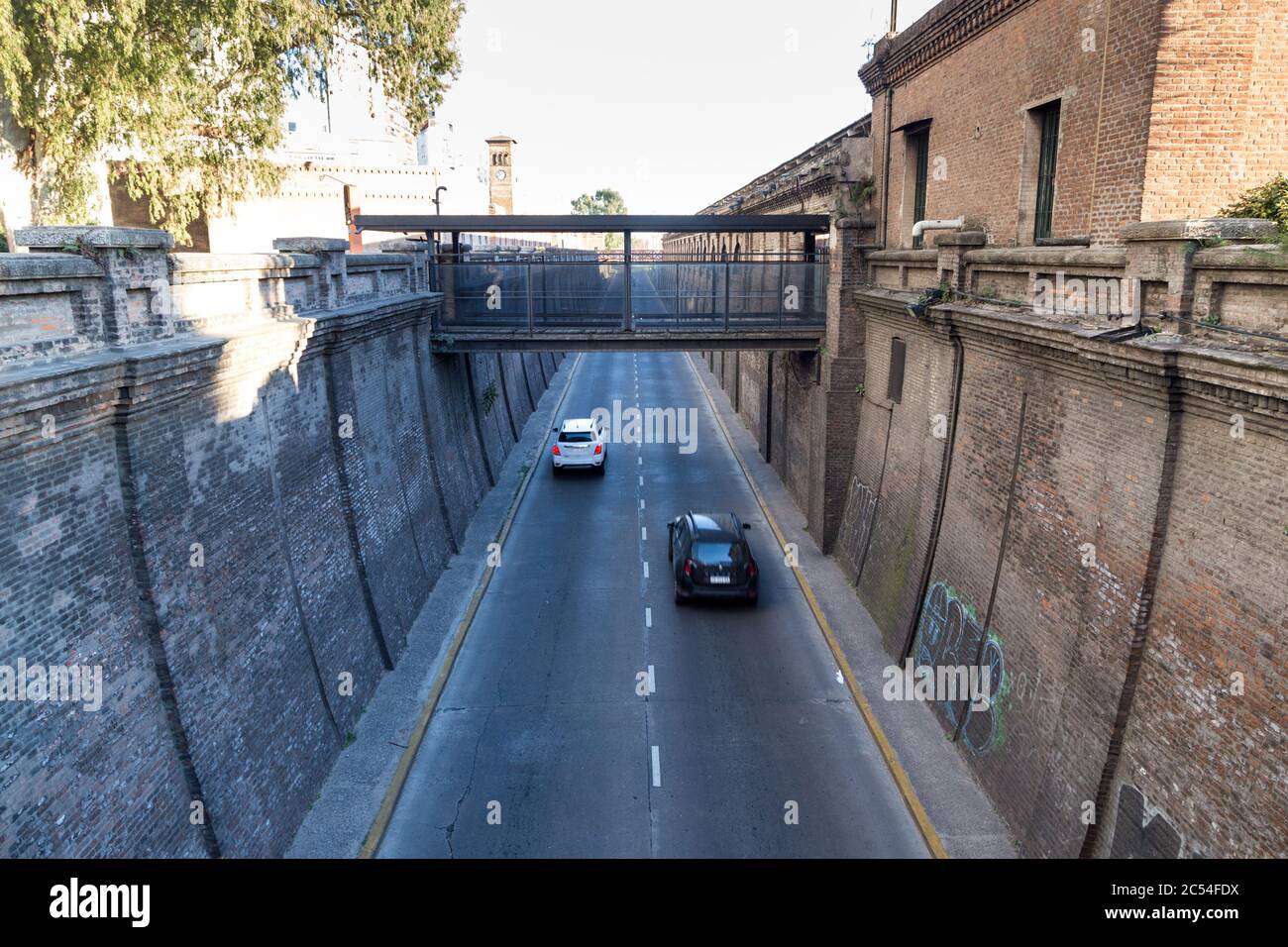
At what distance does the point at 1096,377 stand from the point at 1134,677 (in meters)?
3.30

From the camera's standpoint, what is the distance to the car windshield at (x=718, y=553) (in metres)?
18.2

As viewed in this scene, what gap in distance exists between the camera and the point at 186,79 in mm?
17984

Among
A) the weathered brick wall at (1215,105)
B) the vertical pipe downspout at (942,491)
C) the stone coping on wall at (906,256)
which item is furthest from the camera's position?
the stone coping on wall at (906,256)

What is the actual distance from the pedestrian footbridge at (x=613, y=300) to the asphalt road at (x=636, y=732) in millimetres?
5311

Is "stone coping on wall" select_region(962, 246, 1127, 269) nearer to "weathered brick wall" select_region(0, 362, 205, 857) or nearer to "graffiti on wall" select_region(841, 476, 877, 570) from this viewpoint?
"graffiti on wall" select_region(841, 476, 877, 570)

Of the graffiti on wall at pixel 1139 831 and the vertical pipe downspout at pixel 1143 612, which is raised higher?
the vertical pipe downspout at pixel 1143 612

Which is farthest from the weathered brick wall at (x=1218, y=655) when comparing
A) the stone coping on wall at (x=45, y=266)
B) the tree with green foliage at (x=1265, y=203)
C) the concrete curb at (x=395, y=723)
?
the stone coping on wall at (x=45, y=266)

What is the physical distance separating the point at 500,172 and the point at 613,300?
50.1 meters

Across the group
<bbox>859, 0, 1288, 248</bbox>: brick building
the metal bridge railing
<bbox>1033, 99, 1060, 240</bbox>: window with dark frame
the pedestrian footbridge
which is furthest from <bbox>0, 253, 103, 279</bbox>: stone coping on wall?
the metal bridge railing

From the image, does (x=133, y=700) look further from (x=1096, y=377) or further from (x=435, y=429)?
(x=435, y=429)

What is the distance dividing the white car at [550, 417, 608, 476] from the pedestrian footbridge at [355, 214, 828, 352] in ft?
20.9

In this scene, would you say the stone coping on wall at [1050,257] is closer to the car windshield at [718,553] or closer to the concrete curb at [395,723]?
the car windshield at [718,553]

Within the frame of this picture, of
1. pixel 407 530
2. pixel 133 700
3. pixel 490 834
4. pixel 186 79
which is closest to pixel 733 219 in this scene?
pixel 407 530

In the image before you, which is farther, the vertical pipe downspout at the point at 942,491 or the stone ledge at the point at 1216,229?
the vertical pipe downspout at the point at 942,491
